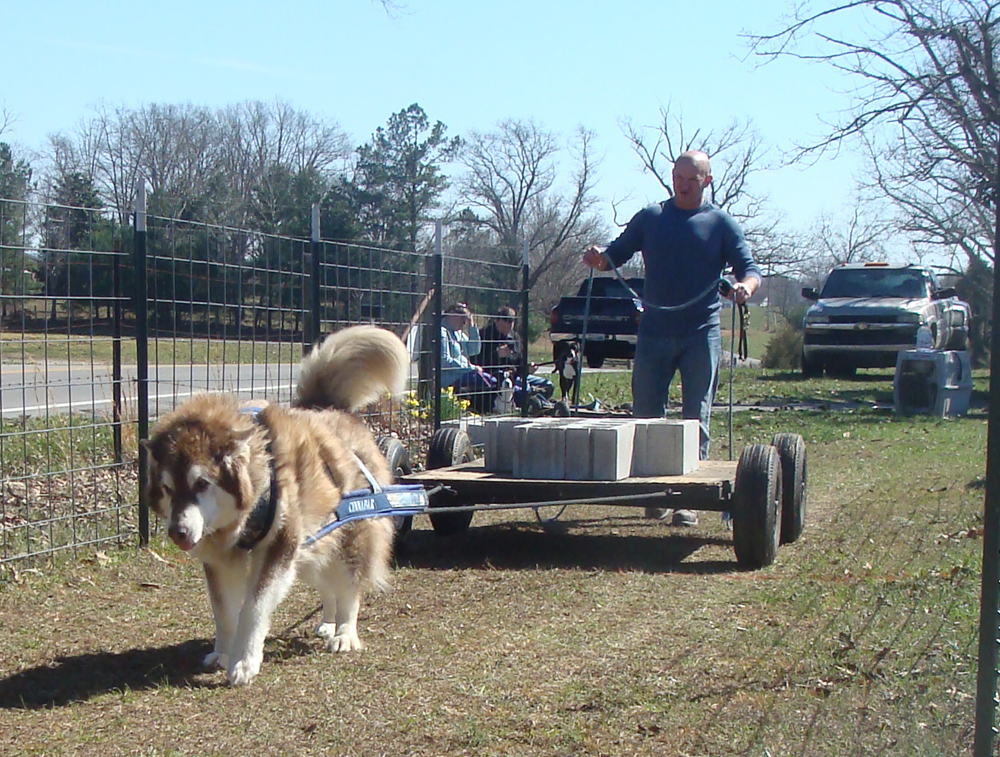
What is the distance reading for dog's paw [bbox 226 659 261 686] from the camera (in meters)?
4.34

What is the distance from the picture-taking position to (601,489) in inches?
245

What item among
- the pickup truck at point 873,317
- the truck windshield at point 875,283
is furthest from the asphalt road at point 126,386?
the truck windshield at point 875,283

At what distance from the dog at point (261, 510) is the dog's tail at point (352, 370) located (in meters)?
0.06

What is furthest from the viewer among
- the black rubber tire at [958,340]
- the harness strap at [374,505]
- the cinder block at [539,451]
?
the black rubber tire at [958,340]

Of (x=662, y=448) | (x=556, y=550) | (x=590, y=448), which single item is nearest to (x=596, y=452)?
(x=590, y=448)

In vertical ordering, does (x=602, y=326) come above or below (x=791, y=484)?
above

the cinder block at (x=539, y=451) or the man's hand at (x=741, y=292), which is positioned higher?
the man's hand at (x=741, y=292)

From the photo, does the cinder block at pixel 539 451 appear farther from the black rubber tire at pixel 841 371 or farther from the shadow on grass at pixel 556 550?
the black rubber tire at pixel 841 371

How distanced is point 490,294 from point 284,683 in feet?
24.8

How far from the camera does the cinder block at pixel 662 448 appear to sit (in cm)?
657

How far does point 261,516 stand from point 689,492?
A: 8.87ft

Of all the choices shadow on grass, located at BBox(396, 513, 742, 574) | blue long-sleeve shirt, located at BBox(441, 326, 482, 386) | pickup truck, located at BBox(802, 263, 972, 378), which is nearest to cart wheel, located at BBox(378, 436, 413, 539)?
shadow on grass, located at BBox(396, 513, 742, 574)

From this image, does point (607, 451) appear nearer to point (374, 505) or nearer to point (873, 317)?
point (374, 505)

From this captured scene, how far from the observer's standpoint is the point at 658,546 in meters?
7.18
